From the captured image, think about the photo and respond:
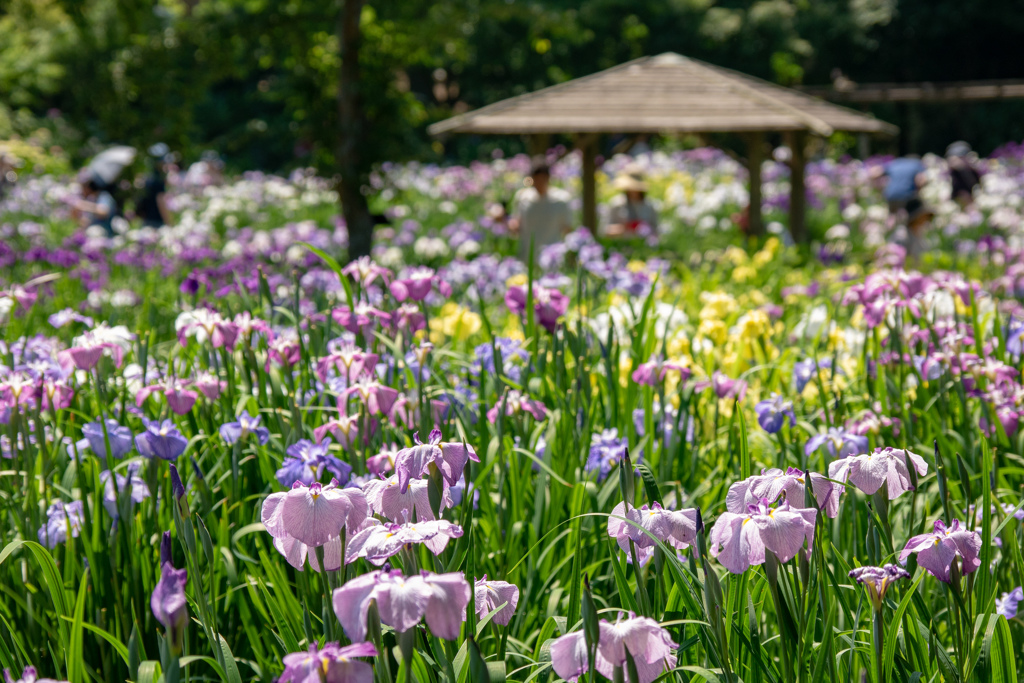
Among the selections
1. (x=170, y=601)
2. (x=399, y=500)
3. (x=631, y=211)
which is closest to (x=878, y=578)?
(x=399, y=500)

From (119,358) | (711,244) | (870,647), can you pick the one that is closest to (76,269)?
(119,358)

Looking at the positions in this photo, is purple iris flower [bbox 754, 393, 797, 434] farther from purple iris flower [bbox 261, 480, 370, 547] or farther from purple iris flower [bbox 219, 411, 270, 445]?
purple iris flower [bbox 261, 480, 370, 547]

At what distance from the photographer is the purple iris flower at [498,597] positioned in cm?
122

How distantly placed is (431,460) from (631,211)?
8.50 meters

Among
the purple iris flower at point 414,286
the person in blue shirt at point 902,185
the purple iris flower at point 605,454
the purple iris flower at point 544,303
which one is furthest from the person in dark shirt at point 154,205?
the purple iris flower at point 605,454

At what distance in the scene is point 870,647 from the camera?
55.4 inches

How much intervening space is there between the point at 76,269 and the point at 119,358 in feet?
12.9

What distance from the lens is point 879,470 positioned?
125cm

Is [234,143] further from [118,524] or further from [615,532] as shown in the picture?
[615,532]

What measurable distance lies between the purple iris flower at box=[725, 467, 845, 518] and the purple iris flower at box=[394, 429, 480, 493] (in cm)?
35

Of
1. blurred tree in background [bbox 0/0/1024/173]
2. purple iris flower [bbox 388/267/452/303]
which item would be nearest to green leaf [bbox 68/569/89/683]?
purple iris flower [bbox 388/267/452/303]

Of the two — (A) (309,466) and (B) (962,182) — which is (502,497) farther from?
(B) (962,182)

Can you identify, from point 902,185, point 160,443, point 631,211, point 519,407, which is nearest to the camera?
point 160,443

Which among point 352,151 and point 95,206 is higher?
point 352,151
